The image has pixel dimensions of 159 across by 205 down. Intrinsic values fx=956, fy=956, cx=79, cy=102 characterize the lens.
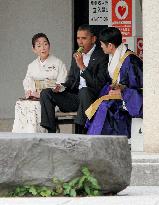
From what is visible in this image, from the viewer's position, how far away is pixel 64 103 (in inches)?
456

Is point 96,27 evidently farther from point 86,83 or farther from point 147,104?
point 147,104

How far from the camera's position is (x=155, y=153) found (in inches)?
399

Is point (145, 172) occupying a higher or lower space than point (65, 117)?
lower

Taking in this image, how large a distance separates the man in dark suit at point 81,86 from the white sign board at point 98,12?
246cm

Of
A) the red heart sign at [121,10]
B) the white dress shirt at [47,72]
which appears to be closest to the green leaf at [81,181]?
the white dress shirt at [47,72]

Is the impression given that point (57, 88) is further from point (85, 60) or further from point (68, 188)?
point (68, 188)

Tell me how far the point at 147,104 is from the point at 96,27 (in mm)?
4421

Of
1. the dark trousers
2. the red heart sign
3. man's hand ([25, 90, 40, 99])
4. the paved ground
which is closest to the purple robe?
the dark trousers

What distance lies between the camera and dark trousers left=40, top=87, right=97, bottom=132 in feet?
36.6

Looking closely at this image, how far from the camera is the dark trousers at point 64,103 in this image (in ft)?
36.6

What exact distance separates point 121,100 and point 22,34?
4.28 meters

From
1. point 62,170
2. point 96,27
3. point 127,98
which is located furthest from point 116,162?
point 96,27

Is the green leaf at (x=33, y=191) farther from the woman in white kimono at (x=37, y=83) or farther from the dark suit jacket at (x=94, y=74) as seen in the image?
the woman in white kimono at (x=37, y=83)

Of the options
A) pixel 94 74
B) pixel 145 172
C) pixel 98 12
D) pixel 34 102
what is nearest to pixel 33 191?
pixel 145 172
